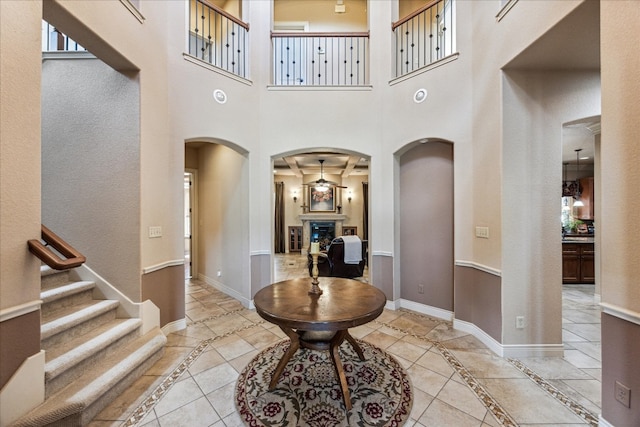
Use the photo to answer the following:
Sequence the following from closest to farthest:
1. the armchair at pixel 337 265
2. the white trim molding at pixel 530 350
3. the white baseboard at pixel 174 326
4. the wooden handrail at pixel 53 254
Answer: the wooden handrail at pixel 53 254 < the white trim molding at pixel 530 350 < the white baseboard at pixel 174 326 < the armchair at pixel 337 265

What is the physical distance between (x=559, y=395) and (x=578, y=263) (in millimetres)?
4453

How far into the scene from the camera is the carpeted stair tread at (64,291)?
2219mm

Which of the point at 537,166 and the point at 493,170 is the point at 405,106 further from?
the point at 537,166

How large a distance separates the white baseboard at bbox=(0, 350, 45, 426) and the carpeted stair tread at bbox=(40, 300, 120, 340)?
40cm

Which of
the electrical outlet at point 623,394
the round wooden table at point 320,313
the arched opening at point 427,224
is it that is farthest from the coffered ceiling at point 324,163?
the electrical outlet at point 623,394

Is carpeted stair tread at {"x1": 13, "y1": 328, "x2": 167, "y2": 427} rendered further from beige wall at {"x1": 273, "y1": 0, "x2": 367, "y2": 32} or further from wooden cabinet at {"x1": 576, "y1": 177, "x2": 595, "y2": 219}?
wooden cabinet at {"x1": 576, "y1": 177, "x2": 595, "y2": 219}

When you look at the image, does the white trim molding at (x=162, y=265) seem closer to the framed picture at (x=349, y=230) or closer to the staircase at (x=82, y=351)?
the staircase at (x=82, y=351)

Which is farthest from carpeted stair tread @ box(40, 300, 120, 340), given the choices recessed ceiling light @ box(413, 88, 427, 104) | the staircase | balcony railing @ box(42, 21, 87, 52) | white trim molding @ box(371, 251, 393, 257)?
recessed ceiling light @ box(413, 88, 427, 104)

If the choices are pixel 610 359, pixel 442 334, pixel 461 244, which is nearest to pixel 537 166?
pixel 461 244

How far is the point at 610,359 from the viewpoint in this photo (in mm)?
1624

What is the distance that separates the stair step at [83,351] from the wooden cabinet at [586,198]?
925 centimetres

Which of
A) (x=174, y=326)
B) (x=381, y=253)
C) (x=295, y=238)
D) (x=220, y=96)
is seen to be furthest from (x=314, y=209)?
(x=174, y=326)

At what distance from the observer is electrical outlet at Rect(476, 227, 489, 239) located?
2.81m

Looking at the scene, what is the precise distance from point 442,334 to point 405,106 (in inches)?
118
